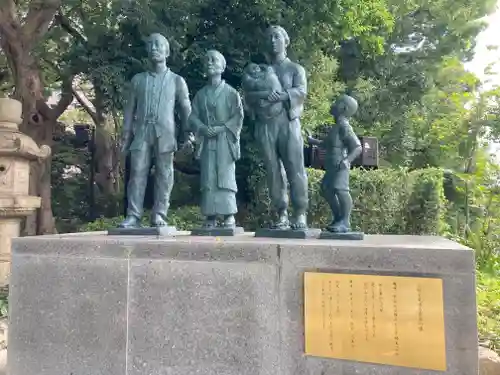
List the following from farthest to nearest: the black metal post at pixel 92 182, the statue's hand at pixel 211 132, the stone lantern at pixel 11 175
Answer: the black metal post at pixel 92 182 → the stone lantern at pixel 11 175 → the statue's hand at pixel 211 132

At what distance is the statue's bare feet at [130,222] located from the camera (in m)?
4.64

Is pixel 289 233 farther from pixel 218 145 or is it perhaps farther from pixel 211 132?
pixel 211 132

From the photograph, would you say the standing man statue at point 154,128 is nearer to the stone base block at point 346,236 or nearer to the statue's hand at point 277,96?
the statue's hand at point 277,96

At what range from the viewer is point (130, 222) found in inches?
185

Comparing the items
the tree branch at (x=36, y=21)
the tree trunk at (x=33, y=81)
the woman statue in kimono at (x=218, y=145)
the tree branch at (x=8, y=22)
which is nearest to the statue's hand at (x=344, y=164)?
the woman statue in kimono at (x=218, y=145)

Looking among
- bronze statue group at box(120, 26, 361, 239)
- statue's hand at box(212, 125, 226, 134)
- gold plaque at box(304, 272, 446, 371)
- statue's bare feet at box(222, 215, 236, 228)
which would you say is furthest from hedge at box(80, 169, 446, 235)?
gold plaque at box(304, 272, 446, 371)

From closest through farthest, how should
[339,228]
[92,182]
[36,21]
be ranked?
[339,228] < [36,21] < [92,182]

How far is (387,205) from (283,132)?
5.46 meters

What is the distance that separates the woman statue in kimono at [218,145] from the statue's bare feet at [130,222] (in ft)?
2.40

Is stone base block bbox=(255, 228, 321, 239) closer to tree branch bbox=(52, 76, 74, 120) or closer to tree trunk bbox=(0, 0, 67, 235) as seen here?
tree trunk bbox=(0, 0, 67, 235)

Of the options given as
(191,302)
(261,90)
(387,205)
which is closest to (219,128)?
(261,90)

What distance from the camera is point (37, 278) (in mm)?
4043

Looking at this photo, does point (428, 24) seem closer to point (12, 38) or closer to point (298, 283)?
point (12, 38)

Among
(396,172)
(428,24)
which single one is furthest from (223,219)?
(428,24)
